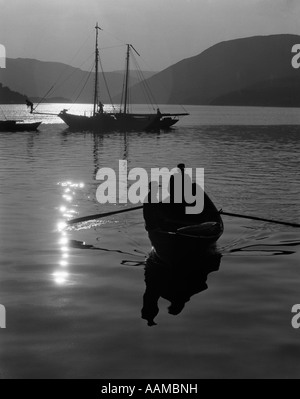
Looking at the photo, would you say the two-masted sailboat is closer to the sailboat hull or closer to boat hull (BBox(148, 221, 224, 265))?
the sailboat hull

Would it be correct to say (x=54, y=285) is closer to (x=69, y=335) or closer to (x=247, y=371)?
(x=69, y=335)

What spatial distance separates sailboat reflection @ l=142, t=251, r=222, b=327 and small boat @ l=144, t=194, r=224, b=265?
28 centimetres

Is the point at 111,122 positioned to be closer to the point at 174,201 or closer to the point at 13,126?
the point at 13,126

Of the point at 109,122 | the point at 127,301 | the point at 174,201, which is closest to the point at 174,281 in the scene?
the point at 127,301

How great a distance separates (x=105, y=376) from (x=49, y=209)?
61.9 ft

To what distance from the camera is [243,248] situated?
21.2m

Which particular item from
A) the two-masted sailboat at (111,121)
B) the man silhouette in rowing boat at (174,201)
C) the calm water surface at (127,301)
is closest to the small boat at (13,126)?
the two-masted sailboat at (111,121)

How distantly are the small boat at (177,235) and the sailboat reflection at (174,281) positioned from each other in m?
0.28

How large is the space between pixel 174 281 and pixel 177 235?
152 centimetres

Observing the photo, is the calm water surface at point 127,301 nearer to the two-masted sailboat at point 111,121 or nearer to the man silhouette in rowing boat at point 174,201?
the man silhouette in rowing boat at point 174,201

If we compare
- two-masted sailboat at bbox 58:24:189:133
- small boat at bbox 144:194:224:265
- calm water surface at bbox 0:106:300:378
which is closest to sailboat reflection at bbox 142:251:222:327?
calm water surface at bbox 0:106:300:378

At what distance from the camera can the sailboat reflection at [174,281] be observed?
14938 mm
